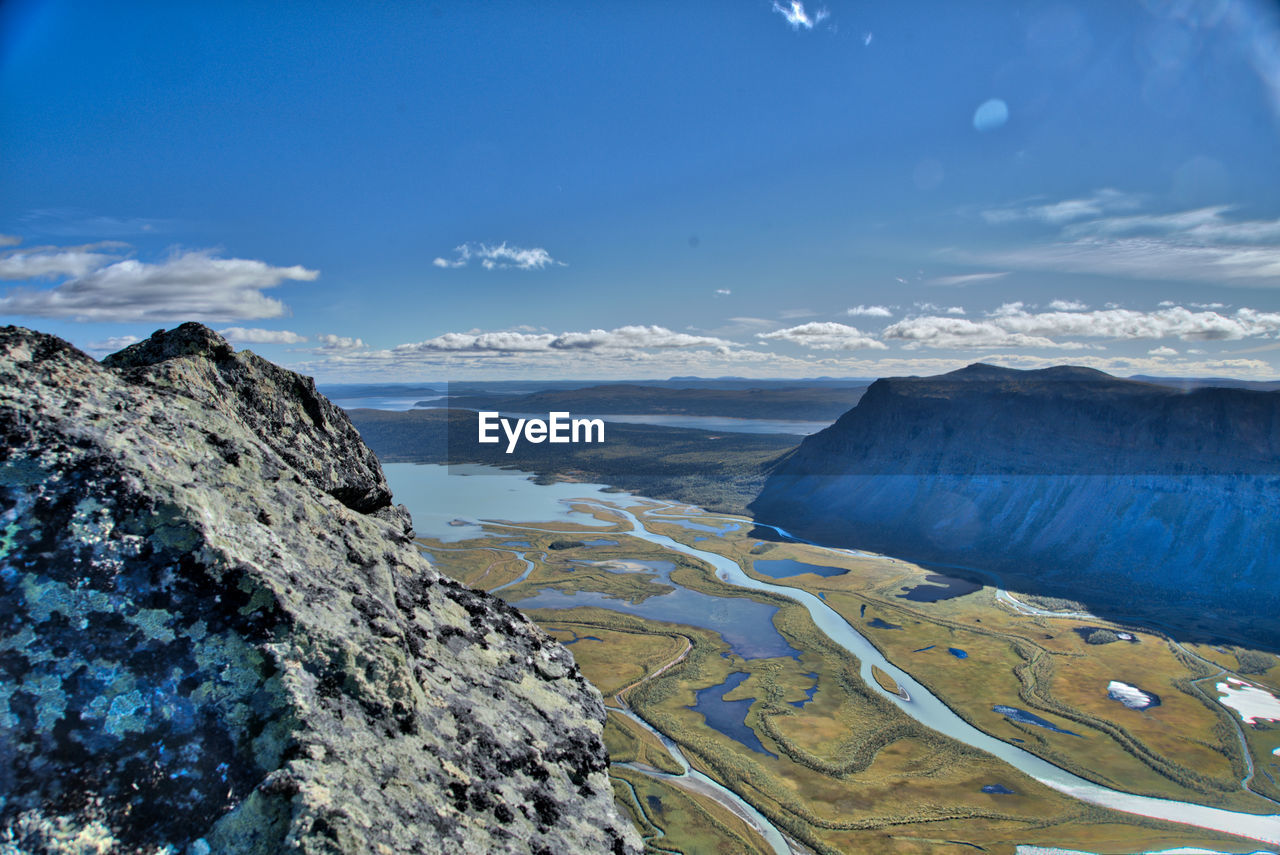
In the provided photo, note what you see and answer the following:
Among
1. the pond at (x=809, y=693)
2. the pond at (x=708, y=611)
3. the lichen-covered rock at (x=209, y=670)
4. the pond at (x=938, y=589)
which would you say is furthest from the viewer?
the pond at (x=938, y=589)

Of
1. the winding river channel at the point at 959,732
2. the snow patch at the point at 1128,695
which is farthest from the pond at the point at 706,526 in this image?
the snow patch at the point at 1128,695

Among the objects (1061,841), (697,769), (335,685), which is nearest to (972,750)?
(1061,841)

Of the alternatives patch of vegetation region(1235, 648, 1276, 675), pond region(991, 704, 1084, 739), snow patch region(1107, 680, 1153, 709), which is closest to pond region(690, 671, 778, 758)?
pond region(991, 704, 1084, 739)

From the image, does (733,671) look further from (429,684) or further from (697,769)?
(429,684)

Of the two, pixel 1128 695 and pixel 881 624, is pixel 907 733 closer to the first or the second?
pixel 1128 695

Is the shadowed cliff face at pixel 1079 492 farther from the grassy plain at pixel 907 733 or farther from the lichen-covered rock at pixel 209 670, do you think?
the lichen-covered rock at pixel 209 670

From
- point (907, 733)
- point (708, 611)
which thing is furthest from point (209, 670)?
point (708, 611)

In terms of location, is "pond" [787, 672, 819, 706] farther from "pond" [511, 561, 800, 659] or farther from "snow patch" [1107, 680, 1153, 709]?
"snow patch" [1107, 680, 1153, 709]
